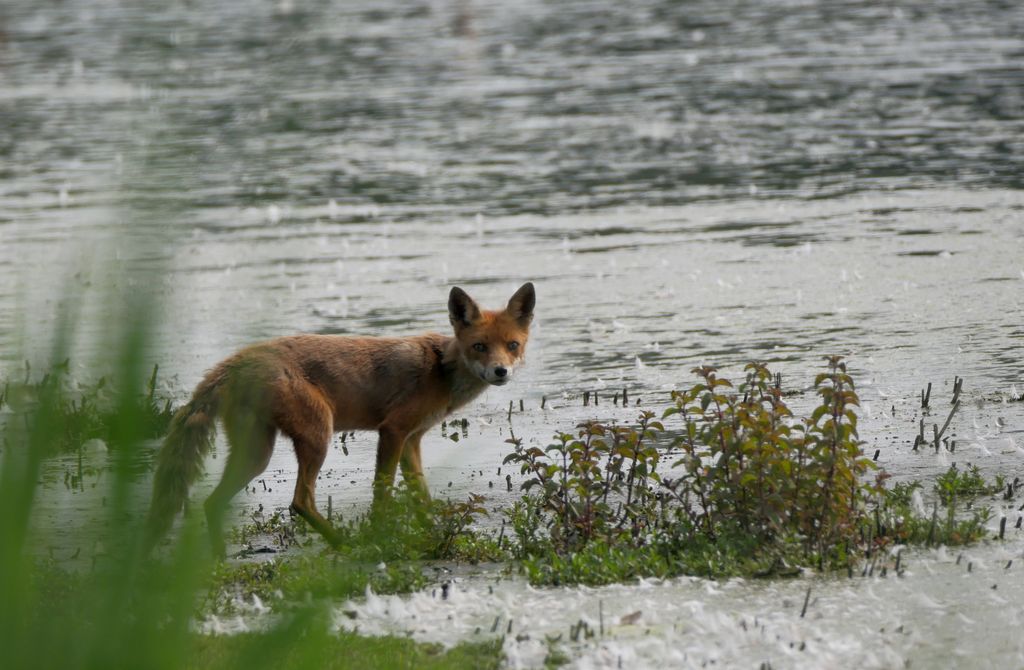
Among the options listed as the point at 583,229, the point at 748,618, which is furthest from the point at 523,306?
the point at 583,229

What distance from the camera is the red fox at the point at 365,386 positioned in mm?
7645

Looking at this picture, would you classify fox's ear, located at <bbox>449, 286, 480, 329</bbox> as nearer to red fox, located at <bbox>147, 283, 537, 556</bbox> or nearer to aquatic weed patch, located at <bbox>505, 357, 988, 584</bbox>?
red fox, located at <bbox>147, 283, 537, 556</bbox>

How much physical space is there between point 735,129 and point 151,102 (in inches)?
934

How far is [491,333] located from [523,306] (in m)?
0.37

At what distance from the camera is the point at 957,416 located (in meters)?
10.0

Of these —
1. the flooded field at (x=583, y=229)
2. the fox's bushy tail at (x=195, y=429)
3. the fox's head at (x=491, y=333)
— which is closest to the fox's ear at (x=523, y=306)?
the fox's head at (x=491, y=333)

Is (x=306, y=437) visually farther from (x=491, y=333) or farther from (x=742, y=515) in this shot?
(x=742, y=515)

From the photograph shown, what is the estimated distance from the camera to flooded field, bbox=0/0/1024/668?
2670 mm

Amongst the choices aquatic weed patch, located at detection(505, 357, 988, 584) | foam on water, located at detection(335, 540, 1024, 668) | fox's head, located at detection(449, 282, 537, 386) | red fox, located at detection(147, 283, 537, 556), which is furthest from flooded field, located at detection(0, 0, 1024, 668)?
fox's head, located at detection(449, 282, 537, 386)

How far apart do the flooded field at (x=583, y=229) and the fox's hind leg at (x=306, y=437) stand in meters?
0.53

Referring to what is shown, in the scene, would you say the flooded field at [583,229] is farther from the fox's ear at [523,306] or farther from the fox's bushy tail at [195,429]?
the fox's ear at [523,306]

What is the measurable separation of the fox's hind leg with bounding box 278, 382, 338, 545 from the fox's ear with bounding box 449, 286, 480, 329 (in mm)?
1117

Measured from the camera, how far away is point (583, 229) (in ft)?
62.1

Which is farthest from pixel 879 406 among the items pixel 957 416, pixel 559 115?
pixel 559 115
